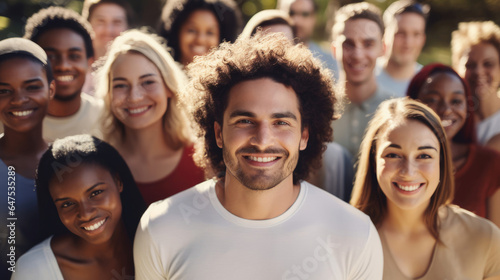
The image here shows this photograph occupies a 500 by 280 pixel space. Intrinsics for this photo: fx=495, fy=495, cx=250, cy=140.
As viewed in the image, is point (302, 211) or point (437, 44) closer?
point (302, 211)

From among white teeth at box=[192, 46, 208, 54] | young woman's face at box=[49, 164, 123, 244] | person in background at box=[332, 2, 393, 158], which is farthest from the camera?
white teeth at box=[192, 46, 208, 54]

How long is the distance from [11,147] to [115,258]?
1.01 metres

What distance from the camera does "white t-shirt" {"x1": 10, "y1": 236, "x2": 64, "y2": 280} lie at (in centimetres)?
274

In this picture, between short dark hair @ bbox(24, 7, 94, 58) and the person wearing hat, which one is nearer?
the person wearing hat

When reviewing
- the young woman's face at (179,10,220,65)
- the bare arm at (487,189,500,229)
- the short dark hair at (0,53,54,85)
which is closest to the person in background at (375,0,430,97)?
the young woman's face at (179,10,220,65)

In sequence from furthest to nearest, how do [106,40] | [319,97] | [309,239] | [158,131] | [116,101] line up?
1. [106,40]
2. [158,131]
3. [116,101]
4. [319,97]
5. [309,239]

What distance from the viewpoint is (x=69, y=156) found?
9.48 feet

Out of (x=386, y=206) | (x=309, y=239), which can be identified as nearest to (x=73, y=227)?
(x=309, y=239)

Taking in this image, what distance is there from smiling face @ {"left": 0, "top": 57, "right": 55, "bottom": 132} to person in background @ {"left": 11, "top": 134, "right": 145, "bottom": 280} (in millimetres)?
351

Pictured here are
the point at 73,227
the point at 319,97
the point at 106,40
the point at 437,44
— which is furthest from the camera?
the point at 437,44

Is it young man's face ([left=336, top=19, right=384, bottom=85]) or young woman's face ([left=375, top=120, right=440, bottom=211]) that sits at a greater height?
young man's face ([left=336, top=19, right=384, bottom=85])

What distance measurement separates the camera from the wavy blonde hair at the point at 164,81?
148 inches

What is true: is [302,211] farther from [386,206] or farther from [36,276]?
[36,276]

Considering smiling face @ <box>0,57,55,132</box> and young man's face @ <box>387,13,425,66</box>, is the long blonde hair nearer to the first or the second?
smiling face @ <box>0,57,55,132</box>
